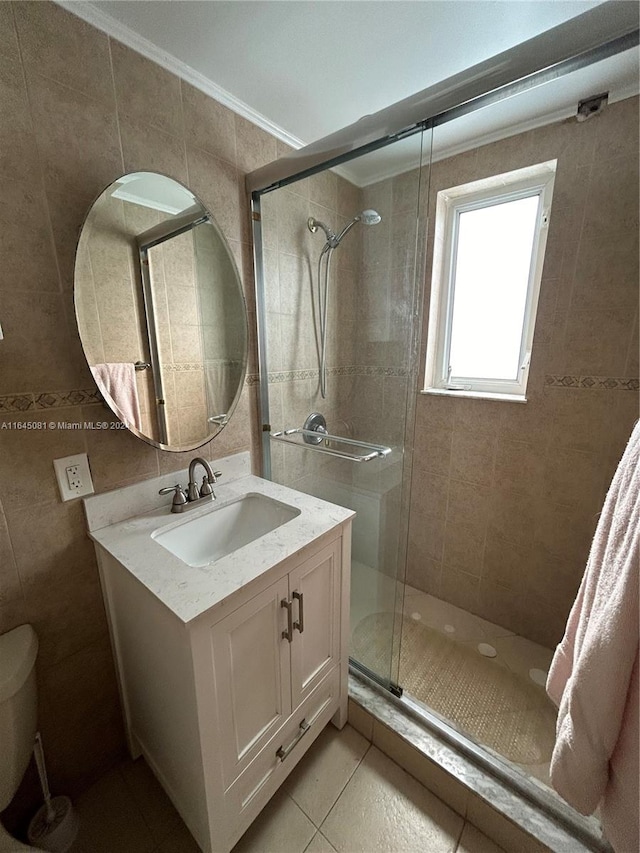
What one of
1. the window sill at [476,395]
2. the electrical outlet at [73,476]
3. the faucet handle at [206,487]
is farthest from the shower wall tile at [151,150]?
the window sill at [476,395]

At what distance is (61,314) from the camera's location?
917mm

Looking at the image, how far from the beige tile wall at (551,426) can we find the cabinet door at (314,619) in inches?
39.8

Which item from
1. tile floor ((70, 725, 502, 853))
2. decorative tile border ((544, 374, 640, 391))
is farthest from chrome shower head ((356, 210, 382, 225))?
tile floor ((70, 725, 502, 853))

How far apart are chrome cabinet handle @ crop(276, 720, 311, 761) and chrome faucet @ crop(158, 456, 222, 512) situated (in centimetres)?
78

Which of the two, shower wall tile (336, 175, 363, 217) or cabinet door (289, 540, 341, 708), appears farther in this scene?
shower wall tile (336, 175, 363, 217)

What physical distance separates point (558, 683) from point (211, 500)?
1.12 metres

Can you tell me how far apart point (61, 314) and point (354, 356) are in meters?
1.12

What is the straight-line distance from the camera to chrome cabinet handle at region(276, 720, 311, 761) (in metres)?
1.01

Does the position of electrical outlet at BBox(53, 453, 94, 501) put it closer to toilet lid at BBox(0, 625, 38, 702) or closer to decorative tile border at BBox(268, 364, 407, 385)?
toilet lid at BBox(0, 625, 38, 702)

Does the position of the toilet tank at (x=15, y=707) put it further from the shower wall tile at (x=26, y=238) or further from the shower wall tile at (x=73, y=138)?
the shower wall tile at (x=73, y=138)

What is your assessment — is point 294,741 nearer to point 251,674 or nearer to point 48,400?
point 251,674

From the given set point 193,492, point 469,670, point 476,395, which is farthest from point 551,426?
point 193,492

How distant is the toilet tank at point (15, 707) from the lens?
769 mm

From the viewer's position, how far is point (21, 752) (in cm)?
82
